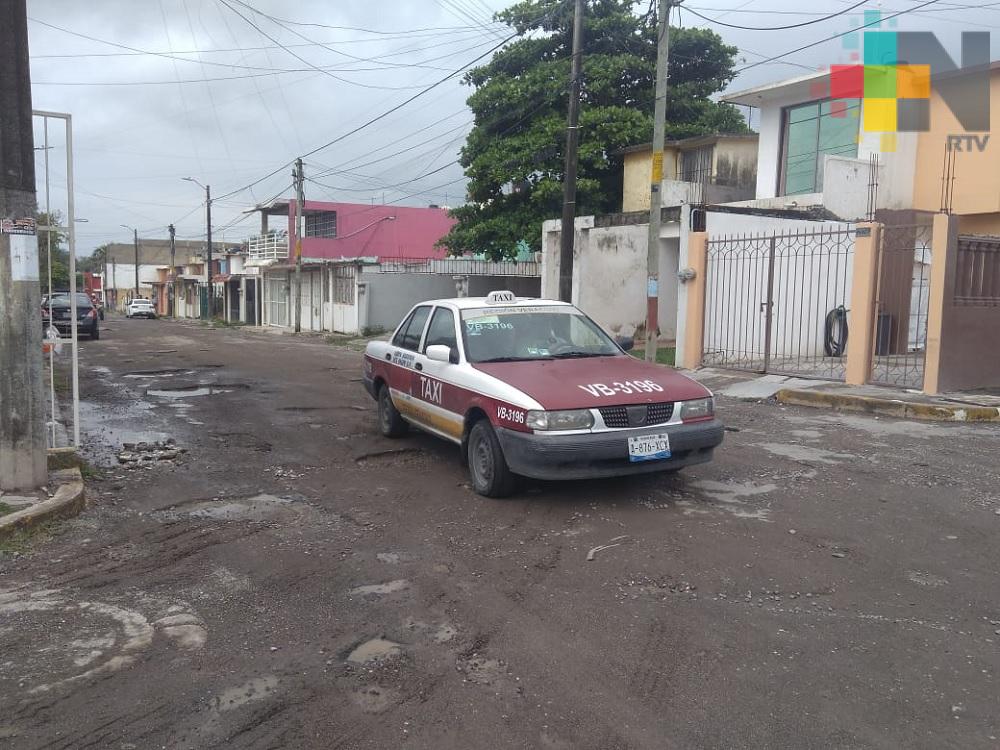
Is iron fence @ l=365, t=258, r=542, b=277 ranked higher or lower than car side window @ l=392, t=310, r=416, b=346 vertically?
higher

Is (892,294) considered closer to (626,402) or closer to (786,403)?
(786,403)

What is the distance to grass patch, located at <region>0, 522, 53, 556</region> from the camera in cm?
527

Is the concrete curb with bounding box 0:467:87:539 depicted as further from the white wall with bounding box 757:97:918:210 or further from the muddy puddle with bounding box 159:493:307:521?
the white wall with bounding box 757:97:918:210

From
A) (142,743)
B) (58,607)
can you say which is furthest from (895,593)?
(58,607)

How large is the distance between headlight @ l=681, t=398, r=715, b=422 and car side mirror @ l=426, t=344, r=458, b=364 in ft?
6.51

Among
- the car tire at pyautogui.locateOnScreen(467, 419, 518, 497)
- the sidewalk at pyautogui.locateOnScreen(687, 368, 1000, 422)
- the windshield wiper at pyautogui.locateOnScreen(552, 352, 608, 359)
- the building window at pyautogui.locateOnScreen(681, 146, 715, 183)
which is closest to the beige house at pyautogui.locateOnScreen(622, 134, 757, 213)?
the building window at pyautogui.locateOnScreen(681, 146, 715, 183)

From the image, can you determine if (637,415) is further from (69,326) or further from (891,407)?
(69,326)

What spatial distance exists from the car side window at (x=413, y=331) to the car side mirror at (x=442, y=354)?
0.89m

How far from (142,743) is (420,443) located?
5.64 metres

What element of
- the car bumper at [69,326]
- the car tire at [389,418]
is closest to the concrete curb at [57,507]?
the car tire at [389,418]

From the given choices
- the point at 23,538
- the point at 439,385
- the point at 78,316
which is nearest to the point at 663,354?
the point at 439,385

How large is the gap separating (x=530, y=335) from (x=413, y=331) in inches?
61.1

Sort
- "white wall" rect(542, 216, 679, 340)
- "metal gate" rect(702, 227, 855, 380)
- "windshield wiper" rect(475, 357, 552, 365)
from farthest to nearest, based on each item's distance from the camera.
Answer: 1. "white wall" rect(542, 216, 679, 340)
2. "metal gate" rect(702, 227, 855, 380)
3. "windshield wiper" rect(475, 357, 552, 365)

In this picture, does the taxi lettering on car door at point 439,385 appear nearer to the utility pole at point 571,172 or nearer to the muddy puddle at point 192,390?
the muddy puddle at point 192,390
